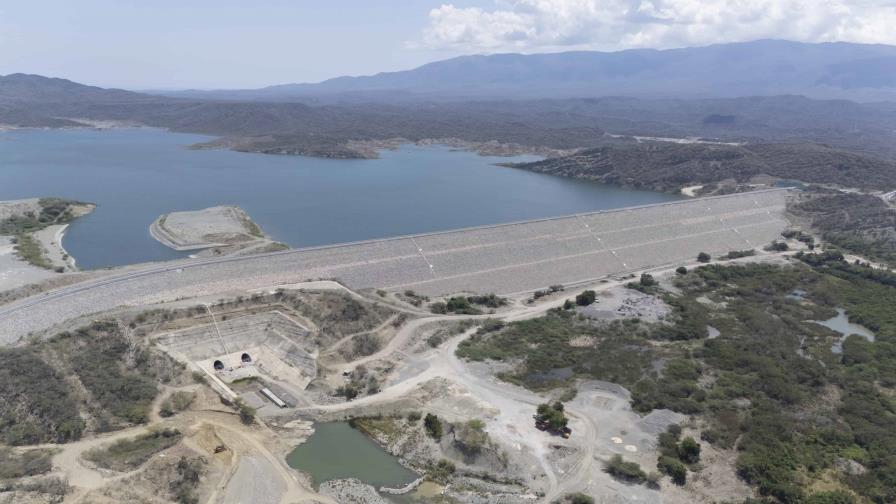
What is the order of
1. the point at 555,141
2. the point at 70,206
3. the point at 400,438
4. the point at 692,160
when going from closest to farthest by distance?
the point at 400,438
the point at 70,206
the point at 692,160
the point at 555,141

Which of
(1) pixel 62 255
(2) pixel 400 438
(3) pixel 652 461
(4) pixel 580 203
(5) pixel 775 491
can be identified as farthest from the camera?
(4) pixel 580 203

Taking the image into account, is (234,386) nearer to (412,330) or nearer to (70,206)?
(412,330)

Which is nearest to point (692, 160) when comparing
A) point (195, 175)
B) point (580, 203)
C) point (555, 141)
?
point (580, 203)

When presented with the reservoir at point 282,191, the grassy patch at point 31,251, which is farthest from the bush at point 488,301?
the grassy patch at point 31,251

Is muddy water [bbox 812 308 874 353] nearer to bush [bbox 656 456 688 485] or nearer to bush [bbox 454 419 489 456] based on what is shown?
bush [bbox 656 456 688 485]

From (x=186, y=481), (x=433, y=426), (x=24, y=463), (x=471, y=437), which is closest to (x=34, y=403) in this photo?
(x=24, y=463)

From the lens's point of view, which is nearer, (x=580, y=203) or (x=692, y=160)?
(x=580, y=203)

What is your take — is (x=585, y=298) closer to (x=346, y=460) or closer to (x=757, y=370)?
(x=757, y=370)

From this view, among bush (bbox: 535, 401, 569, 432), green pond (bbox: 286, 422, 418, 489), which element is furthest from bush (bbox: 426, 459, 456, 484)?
bush (bbox: 535, 401, 569, 432)
